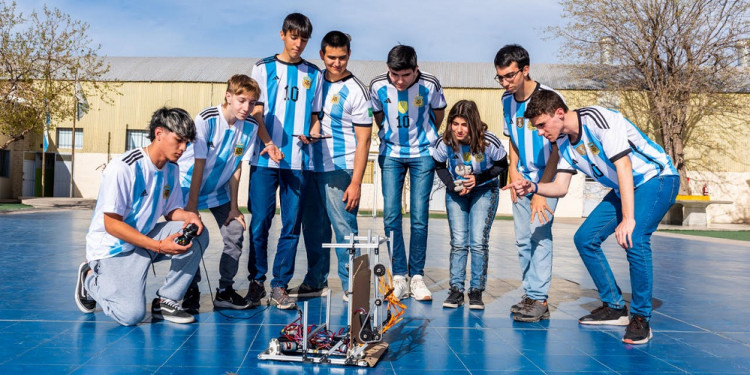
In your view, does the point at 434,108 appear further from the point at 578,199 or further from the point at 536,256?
the point at 578,199

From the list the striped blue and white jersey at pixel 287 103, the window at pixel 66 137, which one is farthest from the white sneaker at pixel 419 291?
the window at pixel 66 137

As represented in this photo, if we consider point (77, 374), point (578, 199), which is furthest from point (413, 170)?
point (578, 199)

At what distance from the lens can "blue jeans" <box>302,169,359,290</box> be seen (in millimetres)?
4688

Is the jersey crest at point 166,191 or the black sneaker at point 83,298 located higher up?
the jersey crest at point 166,191

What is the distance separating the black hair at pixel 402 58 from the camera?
455 centimetres

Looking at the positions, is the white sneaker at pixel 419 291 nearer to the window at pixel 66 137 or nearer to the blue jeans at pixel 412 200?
the blue jeans at pixel 412 200

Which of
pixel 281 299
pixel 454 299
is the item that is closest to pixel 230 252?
pixel 281 299

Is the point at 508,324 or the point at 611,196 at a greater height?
the point at 611,196

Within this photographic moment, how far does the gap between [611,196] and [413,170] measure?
1495 millimetres

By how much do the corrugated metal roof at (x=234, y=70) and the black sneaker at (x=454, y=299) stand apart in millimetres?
29469

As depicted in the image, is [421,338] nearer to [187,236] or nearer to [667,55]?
[187,236]

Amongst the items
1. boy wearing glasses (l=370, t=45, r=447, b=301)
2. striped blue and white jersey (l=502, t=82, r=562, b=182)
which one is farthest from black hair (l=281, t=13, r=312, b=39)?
striped blue and white jersey (l=502, t=82, r=562, b=182)

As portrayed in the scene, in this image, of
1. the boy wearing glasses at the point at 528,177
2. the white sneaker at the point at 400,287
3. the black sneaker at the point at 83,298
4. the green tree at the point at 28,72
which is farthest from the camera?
the green tree at the point at 28,72

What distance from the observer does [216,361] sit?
300 cm
